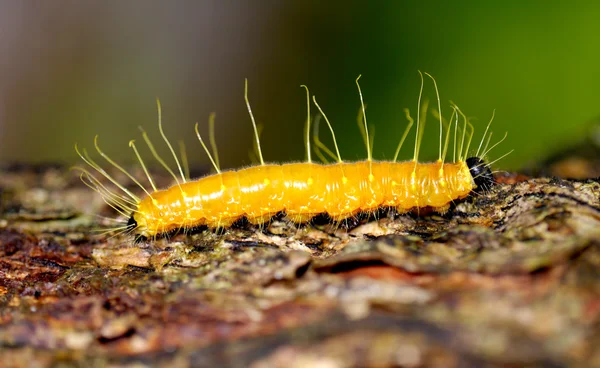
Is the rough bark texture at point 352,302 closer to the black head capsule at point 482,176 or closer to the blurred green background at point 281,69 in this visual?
the black head capsule at point 482,176

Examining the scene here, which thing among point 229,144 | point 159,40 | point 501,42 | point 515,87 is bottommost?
point 229,144

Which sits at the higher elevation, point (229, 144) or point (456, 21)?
point (456, 21)

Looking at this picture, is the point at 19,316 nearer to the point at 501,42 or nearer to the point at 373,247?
the point at 373,247

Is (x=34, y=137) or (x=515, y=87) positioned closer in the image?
(x=515, y=87)

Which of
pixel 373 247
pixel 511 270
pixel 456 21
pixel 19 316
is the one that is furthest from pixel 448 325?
pixel 456 21

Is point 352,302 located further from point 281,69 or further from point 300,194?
point 281,69
